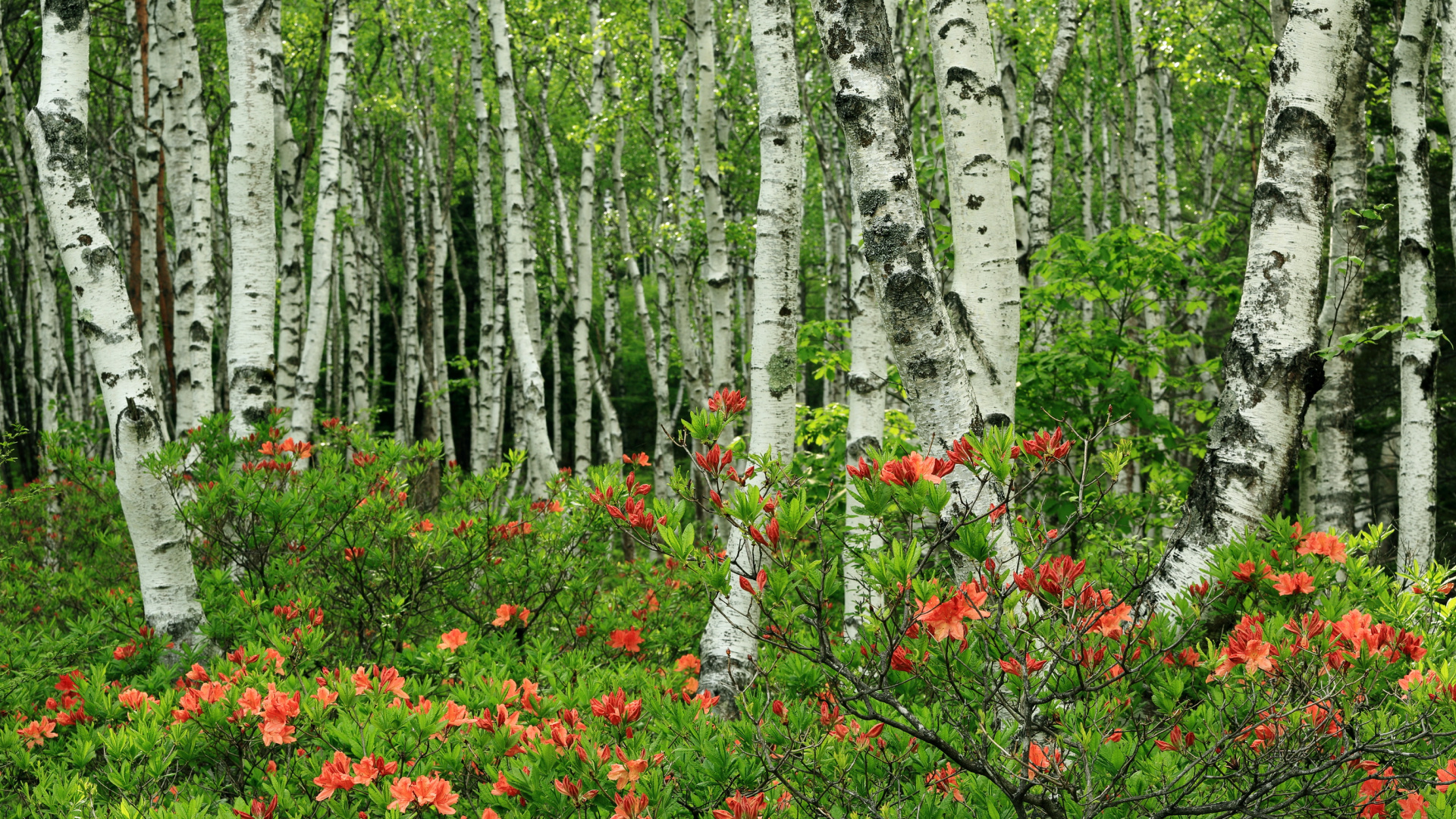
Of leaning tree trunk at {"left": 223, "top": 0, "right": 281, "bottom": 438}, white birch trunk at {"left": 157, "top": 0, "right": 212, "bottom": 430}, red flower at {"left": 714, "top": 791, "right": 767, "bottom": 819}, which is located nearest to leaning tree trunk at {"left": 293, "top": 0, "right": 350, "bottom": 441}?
white birch trunk at {"left": 157, "top": 0, "right": 212, "bottom": 430}

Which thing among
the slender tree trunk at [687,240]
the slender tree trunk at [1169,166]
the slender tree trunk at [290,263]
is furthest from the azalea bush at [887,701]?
Result: the slender tree trunk at [1169,166]

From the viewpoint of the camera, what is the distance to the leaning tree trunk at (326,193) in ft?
23.7

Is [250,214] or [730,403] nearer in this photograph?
[730,403]

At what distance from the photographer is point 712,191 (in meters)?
7.42

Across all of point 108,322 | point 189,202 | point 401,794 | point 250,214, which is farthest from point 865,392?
point 189,202

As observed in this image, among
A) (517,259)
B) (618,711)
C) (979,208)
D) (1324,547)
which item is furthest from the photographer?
(517,259)

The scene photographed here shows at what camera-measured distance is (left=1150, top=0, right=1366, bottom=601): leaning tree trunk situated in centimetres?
270

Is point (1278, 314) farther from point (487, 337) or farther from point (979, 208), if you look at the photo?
point (487, 337)

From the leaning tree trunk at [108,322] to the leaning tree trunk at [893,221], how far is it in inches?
121

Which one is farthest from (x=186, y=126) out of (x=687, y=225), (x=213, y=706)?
(x=213, y=706)

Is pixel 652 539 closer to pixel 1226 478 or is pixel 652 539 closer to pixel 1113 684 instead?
pixel 1113 684

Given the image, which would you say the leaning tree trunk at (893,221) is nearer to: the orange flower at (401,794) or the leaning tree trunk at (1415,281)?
the orange flower at (401,794)

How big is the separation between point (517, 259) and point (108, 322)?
4.67m

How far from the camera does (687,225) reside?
9.36m
